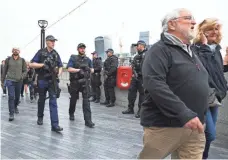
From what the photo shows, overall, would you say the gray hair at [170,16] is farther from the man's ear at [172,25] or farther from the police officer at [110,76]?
the police officer at [110,76]

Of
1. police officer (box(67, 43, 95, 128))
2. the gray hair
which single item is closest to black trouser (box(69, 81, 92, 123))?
police officer (box(67, 43, 95, 128))

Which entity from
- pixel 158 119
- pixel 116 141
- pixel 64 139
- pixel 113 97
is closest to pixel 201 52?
pixel 158 119

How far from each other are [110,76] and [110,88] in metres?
0.37

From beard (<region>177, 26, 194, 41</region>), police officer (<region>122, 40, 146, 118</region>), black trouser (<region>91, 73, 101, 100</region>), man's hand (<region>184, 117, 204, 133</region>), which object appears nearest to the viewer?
man's hand (<region>184, 117, 204, 133</region>)

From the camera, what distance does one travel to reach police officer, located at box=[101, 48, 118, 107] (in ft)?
29.1

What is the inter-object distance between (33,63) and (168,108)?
4046 millimetres

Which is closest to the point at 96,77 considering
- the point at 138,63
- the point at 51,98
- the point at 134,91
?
the point at 134,91

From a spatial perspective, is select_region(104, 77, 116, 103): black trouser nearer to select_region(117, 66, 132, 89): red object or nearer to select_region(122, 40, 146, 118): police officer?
select_region(117, 66, 132, 89): red object

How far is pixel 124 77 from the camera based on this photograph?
8.70 metres

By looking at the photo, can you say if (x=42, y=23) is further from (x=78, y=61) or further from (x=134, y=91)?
(x=78, y=61)

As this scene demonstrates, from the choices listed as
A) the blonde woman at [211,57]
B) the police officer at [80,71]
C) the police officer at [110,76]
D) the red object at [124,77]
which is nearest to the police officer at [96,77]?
the police officer at [110,76]

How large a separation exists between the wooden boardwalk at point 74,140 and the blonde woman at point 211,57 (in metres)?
1.33

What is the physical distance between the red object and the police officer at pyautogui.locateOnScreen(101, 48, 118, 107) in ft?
0.55

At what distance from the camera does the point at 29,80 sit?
11906mm
